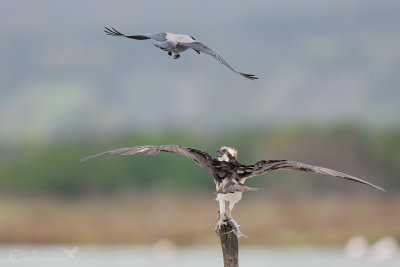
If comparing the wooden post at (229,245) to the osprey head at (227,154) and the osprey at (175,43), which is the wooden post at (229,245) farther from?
the osprey at (175,43)

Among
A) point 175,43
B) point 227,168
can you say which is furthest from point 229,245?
point 175,43

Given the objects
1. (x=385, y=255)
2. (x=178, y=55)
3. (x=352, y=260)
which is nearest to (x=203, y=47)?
(x=178, y=55)

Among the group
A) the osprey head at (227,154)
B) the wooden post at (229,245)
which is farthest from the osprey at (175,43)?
the wooden post at (229,245)

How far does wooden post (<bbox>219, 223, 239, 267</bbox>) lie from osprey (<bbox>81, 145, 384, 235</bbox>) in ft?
0.16

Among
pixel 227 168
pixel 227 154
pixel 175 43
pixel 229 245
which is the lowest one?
pixel 229 245

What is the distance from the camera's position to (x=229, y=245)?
482 cm

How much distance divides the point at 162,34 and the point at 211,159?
933 mm

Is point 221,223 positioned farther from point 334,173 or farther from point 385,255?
point 385,255

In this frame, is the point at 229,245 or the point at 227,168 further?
the point at 229,245

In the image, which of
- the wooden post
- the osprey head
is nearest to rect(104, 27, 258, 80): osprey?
the osprey head

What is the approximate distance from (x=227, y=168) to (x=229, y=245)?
20.9 inches

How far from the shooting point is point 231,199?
15.4 feet

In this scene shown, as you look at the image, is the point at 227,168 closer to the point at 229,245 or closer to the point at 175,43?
the point at 229,245

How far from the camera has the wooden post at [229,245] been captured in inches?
189
